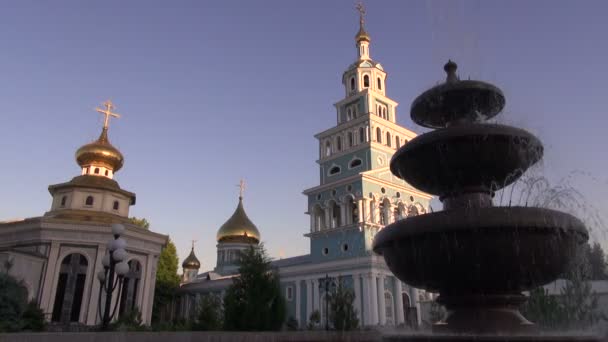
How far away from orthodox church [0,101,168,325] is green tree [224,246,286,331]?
11768mm

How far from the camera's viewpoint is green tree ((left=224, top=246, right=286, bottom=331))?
47.4ft

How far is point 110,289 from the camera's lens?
1012 cm

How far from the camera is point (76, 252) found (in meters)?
26.7

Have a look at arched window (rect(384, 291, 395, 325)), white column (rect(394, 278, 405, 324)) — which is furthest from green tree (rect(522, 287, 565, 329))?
arched window (rect(384, 291, 395, 325))

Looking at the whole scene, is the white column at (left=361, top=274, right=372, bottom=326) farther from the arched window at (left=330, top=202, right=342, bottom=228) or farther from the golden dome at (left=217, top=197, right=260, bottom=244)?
the golden dome at (left=217, top=197, right=260, bottom=244)

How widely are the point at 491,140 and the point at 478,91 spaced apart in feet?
3.67

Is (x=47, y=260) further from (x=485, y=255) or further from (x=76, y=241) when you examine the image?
(x=485, y=255)

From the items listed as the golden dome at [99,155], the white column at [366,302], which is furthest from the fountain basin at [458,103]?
the golden dome at [99,155]

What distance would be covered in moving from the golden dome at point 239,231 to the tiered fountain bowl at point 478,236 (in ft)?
155

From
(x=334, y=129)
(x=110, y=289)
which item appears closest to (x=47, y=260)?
(x=110, y=289)

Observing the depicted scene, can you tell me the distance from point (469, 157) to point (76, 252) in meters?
26.5

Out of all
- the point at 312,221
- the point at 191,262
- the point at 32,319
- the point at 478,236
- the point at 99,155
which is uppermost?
the point at 99,155

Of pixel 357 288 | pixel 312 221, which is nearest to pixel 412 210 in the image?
pixel 312 221

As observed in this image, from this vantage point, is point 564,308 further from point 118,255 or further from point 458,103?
point 118,255
